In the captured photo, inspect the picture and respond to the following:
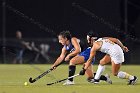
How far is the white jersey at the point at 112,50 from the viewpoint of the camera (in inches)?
719

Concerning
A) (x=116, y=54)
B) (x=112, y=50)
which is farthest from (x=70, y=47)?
(x=116, y=54)

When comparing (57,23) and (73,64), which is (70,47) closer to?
(73,64)

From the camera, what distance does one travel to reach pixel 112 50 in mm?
18281

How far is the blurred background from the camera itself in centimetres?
3164

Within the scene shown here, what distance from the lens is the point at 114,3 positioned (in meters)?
31.8

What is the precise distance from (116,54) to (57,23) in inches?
560

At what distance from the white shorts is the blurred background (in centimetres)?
1291

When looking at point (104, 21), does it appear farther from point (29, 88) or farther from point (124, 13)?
point (29, 88)

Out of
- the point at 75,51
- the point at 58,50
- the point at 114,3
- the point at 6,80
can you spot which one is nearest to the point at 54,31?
the point at 58,50

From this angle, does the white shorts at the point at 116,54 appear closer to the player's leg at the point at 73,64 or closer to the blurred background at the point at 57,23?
the player's leg at the point at 73,64

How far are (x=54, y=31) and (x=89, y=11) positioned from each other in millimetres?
1909

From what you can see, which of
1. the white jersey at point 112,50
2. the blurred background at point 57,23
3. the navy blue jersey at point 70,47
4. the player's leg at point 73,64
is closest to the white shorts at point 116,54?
the white jersey at point 112,50

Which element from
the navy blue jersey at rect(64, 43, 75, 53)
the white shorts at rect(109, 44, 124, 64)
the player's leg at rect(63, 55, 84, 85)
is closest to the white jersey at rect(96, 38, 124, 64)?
the white shorts at rect(109, 44, 124, 64)

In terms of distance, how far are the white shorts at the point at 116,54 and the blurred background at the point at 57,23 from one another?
12.9 meters
